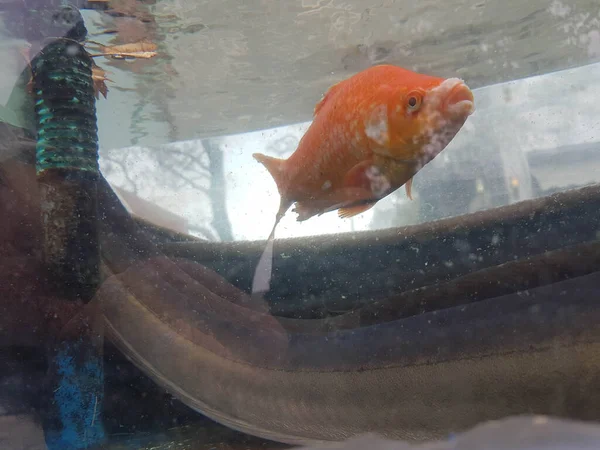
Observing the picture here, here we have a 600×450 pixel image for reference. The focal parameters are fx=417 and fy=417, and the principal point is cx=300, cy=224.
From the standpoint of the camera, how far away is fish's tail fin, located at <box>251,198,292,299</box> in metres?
2.29

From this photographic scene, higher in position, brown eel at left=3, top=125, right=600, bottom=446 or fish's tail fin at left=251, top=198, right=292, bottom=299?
fish's tail fin at left=251, top=198, right=292, bottom=299

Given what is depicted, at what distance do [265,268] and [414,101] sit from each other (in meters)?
1.61

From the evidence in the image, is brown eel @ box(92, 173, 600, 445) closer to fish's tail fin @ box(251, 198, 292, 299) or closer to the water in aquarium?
the water in aquarium

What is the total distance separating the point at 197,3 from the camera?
5.32 m

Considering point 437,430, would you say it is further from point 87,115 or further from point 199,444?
point 87,115

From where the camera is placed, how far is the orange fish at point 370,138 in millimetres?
1571

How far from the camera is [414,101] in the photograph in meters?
1.60

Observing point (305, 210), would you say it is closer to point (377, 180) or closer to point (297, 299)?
point (377, 180)

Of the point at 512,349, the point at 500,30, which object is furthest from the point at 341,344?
the point at 500,30

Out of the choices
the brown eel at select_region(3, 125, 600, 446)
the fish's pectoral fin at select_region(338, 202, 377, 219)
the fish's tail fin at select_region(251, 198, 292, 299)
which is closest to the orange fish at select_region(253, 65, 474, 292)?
the fish's pectoral fin at select_region(338, 202, 377, 219)

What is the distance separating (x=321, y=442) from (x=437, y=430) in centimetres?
49

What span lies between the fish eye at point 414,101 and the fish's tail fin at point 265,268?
858mm

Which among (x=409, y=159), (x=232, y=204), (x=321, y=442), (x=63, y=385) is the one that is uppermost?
(x=232, y=204)

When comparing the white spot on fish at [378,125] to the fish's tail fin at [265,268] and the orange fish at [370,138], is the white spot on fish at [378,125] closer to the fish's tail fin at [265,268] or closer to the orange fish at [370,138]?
the orange fish at [370,138]
